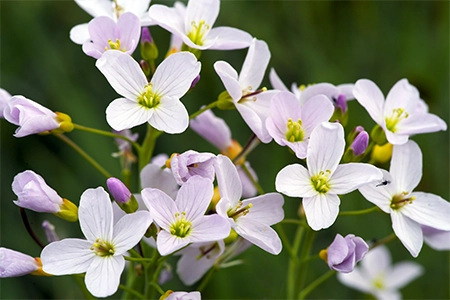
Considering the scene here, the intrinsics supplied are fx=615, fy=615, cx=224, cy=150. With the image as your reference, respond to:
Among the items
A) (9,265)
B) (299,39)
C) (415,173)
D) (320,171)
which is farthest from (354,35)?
(9,265)

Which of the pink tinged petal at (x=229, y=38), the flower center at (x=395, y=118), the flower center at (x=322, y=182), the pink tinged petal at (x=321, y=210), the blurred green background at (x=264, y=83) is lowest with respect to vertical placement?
the blurred green background at (x=264, y=83)

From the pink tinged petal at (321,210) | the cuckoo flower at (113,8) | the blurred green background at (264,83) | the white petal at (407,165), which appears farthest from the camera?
the blurred green background at (264,83)

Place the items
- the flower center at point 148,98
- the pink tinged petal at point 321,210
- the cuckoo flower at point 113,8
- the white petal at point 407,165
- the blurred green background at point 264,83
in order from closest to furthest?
1. the pink tinged petal at point 321,210
2. the flower center at point 148,98
3. the white petal at point 407,165
4. the cuckoo flower at point 113,8
5. the blurred green background at point 264,83

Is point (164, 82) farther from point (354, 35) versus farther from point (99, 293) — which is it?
point (354, 35)

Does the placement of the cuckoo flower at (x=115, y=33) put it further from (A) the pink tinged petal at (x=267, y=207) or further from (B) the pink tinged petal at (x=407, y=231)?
(B) the pink tinged petal at (x=407, y=231)

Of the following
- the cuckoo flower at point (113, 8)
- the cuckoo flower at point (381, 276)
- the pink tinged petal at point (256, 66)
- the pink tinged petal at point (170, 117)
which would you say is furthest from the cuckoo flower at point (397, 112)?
the cuckoo flower at point (381, 276)

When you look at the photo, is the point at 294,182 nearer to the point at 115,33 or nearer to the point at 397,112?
the point at 397,112

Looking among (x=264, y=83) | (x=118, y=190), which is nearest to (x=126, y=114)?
(x=118, y=190)

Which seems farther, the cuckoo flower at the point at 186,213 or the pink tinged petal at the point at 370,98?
the pink tinged petal at the point at 370,98
